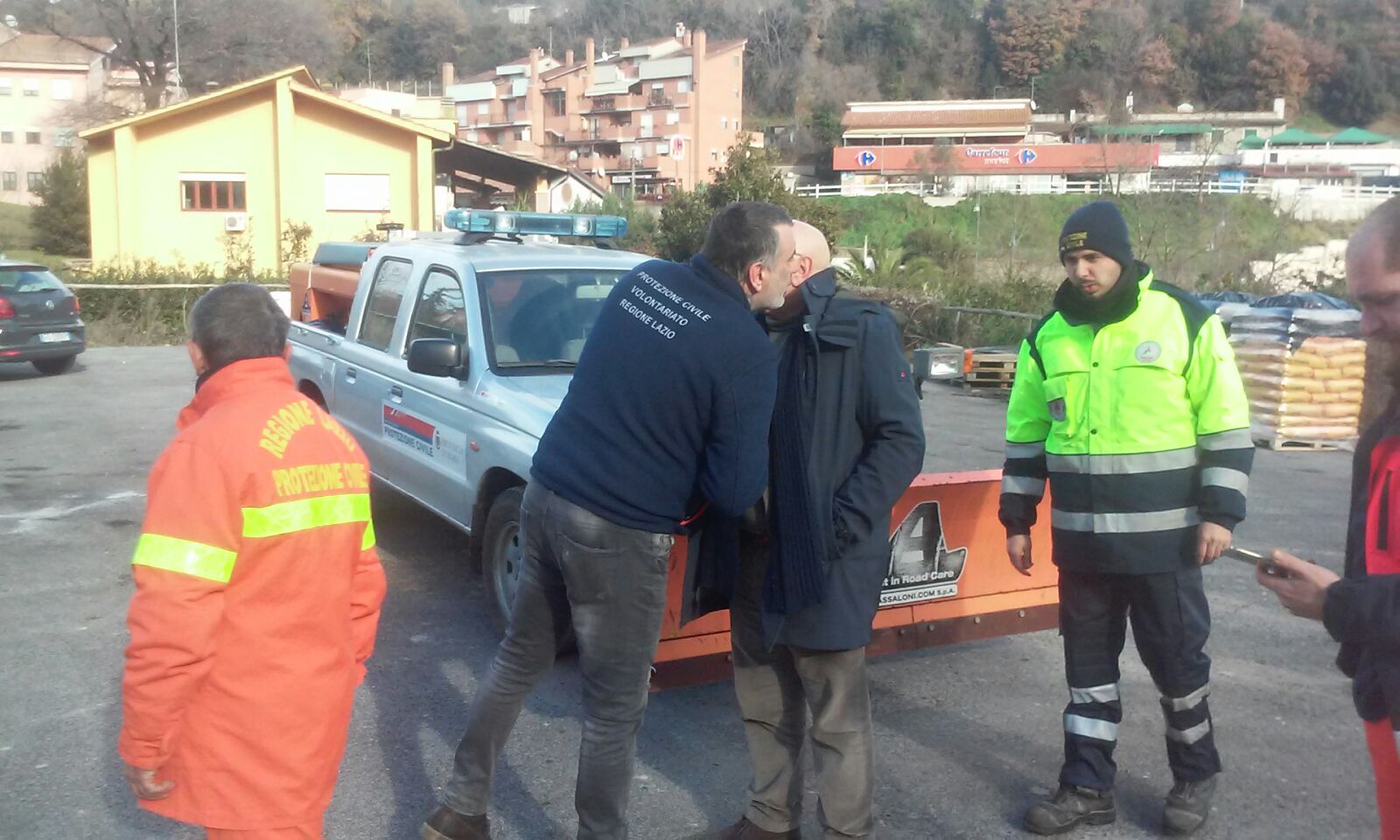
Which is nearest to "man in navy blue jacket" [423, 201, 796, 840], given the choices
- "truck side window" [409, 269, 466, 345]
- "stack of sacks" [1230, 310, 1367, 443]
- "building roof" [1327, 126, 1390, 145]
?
"truck side window" [409, 269, 466, 345]

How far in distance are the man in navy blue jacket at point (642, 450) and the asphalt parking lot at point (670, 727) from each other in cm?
100

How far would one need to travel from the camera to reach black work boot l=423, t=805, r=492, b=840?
363 centimetres

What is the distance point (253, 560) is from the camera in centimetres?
247

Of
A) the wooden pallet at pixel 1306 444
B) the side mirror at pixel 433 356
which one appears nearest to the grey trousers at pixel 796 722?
the side mirror at pixel 433 356

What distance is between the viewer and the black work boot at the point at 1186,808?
3.86 meters

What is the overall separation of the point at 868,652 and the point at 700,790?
0.97m

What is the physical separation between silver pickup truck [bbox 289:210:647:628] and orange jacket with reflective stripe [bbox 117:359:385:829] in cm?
222

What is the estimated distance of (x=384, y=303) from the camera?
7.00 metres

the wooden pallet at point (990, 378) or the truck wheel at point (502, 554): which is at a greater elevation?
the truck wheel at point (502, 554)

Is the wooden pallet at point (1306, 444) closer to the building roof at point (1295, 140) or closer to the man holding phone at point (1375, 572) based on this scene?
the man holding phone at point (1375, 572)

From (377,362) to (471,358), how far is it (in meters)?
1.21

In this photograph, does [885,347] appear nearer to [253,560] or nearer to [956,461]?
[253,560]

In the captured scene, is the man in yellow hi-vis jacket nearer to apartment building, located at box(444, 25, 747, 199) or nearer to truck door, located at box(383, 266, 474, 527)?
truck door, located at box(383, 266, 474, 527)

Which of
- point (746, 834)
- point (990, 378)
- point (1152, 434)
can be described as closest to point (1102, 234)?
point (1152, 434)
